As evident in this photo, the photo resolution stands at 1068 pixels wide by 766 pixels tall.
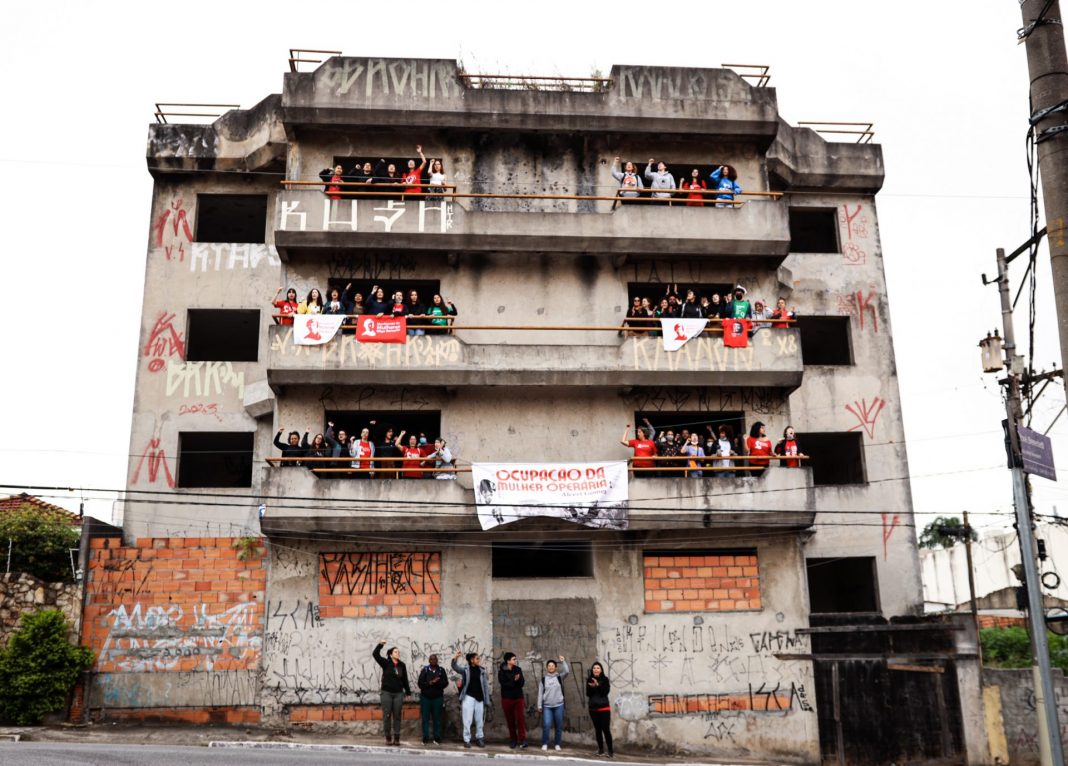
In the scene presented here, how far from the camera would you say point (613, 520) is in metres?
21.2

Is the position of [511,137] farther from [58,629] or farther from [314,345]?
[58,629]

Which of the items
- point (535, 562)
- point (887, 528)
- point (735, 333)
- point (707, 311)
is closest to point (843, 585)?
point (887, 528)

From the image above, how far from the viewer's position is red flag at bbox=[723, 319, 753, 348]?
22.9 m

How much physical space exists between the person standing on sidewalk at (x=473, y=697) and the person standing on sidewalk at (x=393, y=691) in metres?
1.06

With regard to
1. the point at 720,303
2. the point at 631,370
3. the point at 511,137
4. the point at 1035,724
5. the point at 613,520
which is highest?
the point at 511,137

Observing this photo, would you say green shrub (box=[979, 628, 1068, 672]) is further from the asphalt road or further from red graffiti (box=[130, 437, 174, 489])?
red graffiti (box=[130, 437, 174, 489])

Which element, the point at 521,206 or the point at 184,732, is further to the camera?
the point at 521,206

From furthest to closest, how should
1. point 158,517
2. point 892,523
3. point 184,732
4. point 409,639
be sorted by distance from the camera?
point 892,523, point 158,517, point 409,639, point 184,732

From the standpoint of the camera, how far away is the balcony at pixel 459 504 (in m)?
21.1

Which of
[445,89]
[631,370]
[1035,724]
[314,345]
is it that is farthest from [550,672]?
[445,89]

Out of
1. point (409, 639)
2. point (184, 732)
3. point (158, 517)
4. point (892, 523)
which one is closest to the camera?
point (184, 732)

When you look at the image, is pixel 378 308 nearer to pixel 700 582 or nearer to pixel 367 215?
pixel 367 215

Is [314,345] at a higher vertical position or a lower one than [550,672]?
higher

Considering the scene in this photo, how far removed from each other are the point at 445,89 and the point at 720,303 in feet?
26.5
